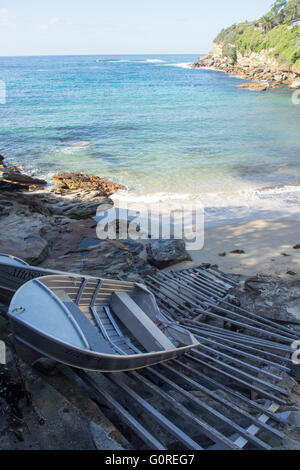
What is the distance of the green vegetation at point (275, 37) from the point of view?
68.5 meters

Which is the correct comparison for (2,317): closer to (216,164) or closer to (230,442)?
(230,442)

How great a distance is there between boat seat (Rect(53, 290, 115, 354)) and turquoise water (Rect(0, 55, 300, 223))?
10.1 metres

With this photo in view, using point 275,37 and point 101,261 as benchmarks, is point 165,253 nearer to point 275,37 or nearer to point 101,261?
point 101,261

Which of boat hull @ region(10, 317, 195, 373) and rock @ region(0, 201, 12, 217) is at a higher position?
rock @ region(0, 201, 12, 217)

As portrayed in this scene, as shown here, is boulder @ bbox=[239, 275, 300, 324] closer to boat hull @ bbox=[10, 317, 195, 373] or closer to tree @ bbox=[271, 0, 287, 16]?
boat hull @ bbox=[10, 317, 195, 373]

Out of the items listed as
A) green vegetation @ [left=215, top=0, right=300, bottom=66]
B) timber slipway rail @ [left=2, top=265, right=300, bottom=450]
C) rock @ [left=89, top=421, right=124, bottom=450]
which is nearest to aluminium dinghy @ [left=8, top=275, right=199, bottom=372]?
timber slipway rail @ [left=2, top=265, right=300, bottom=450]

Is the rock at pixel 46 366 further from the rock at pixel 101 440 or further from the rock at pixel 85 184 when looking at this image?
the rock at pixel 85 184

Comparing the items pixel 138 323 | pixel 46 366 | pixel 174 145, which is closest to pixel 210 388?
pixel 138 323

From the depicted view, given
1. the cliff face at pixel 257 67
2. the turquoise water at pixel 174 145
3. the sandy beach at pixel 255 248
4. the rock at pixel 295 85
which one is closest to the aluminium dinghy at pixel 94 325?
the sandy beach at pixel 255 248

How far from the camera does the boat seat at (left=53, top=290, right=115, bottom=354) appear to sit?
5.32 meters

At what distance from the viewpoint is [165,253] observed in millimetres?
10445

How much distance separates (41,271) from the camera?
21.5 ft

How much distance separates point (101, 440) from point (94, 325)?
248cm

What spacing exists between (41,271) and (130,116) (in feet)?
114
